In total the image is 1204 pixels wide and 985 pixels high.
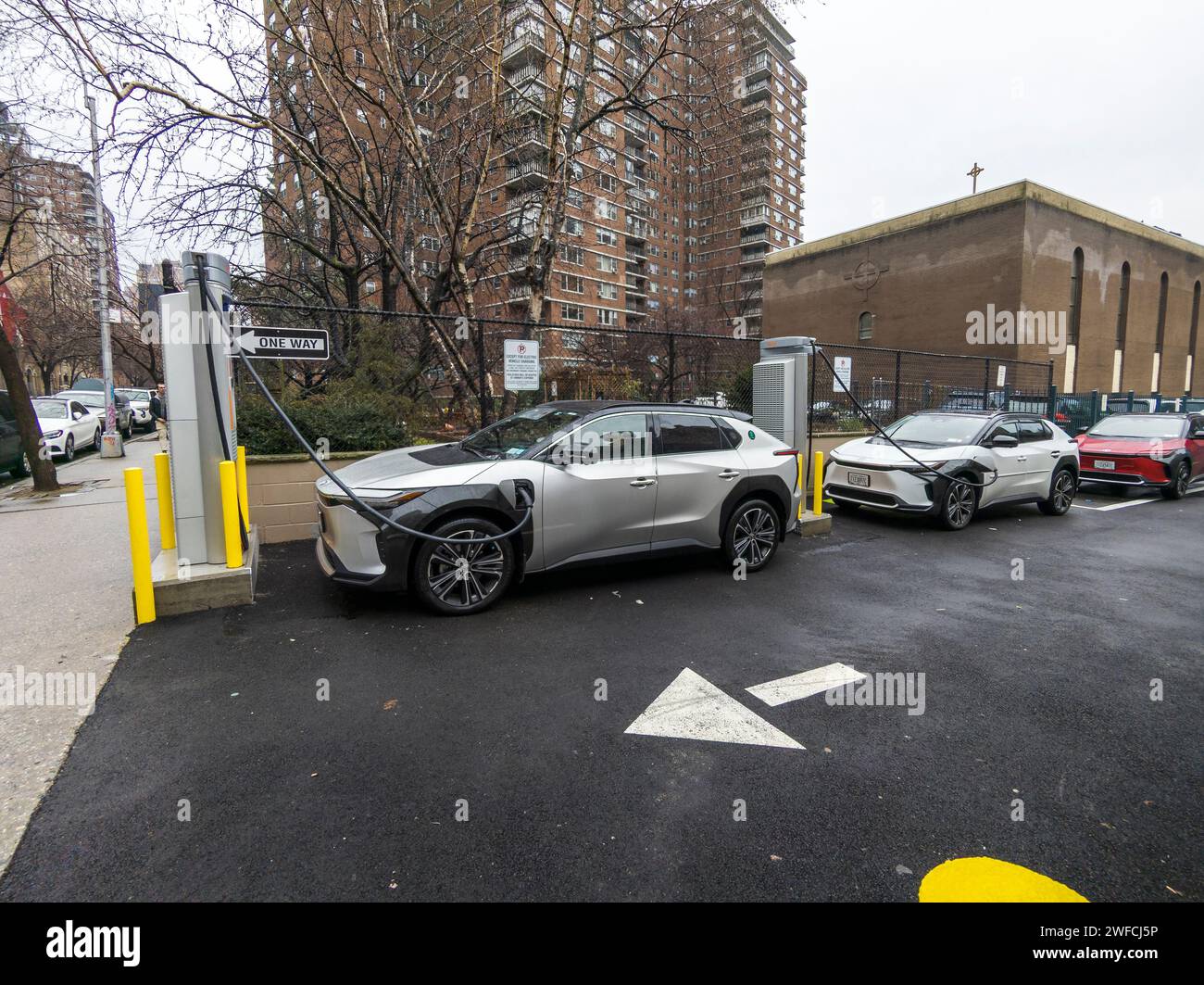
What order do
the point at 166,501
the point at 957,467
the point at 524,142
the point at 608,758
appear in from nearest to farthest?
1. the point at 608,758
2. the point at 166,501
3. the point at 957,467
4. the point at 524,142

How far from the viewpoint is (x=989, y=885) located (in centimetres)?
229

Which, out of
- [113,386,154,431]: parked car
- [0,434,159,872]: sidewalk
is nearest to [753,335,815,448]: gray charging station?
[0,434,159,872]: sidewalk

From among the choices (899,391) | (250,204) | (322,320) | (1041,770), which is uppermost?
(250,204)

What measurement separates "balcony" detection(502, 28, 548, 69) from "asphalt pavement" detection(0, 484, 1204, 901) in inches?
512

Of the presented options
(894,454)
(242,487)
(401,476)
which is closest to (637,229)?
(894,454)

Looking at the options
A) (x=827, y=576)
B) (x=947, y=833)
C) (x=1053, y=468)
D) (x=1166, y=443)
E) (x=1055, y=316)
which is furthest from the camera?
(x=1055, y=316)

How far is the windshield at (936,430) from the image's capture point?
905cm

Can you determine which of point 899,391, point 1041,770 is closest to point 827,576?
point 1041,770

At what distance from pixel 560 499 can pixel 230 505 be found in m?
2.78

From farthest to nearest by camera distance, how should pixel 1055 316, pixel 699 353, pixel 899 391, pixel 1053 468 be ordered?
pixel 1055 316 < pixel 899 391 < pixel 699 353 < pixel 1053 468

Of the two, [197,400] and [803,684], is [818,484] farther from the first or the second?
[197,400]
